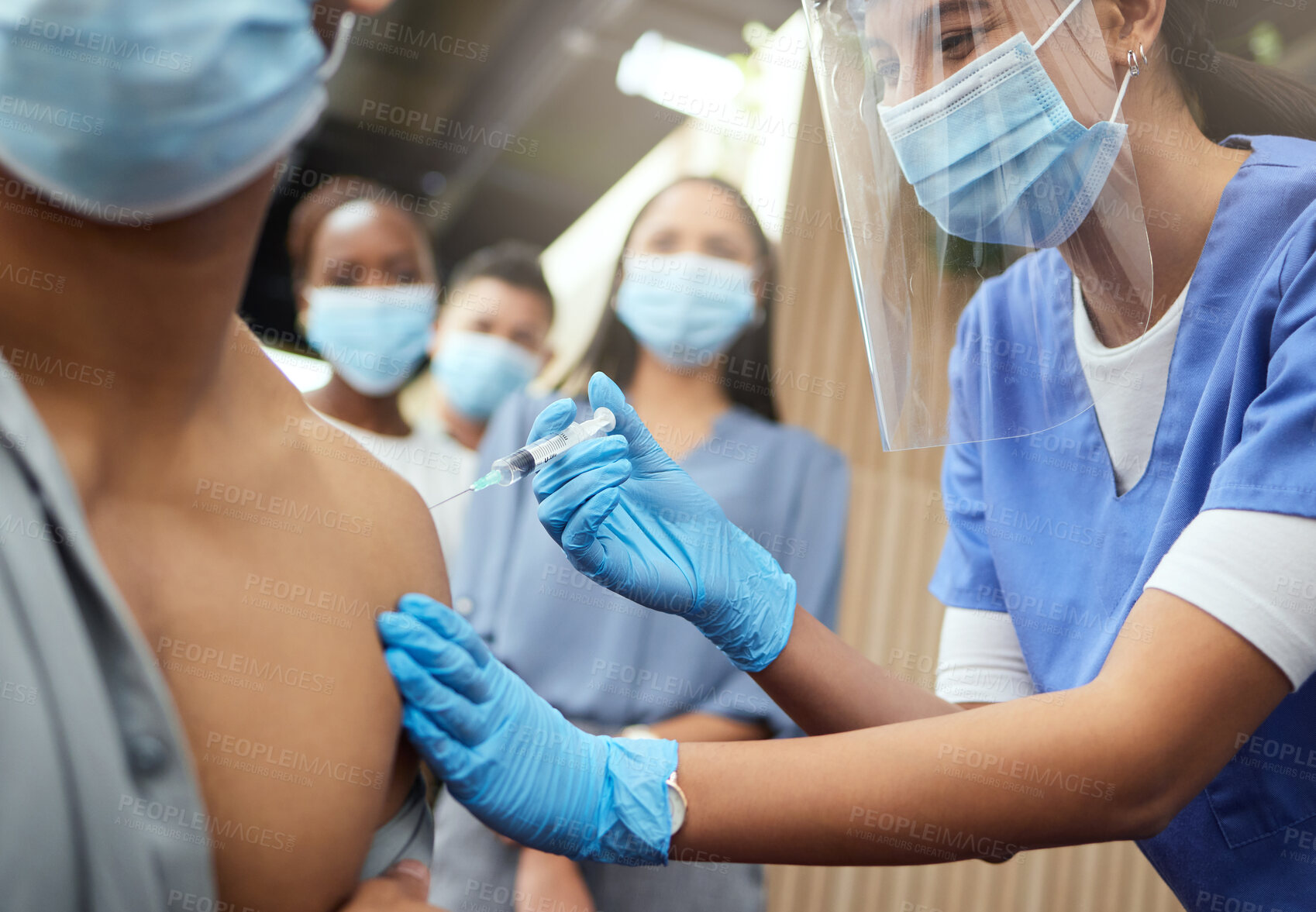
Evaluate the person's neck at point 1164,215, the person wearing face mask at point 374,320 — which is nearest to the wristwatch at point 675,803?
the person's neck at point 1164,215

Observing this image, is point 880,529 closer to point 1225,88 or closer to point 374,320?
point 374,320

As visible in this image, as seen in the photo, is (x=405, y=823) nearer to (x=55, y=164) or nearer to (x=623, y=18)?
(x=55, y=164)

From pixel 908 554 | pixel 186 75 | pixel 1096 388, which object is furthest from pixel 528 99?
pixel 186 75

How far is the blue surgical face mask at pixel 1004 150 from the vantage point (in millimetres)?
1080

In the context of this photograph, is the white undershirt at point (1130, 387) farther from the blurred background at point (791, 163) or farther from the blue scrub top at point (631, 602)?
the blurred background at point (791, 163)

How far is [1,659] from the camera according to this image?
0.62 meters

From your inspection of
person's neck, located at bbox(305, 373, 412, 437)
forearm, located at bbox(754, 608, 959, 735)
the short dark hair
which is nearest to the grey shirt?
forearm, located at bbox(754, 608, 959, 735)

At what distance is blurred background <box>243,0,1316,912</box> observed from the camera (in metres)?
2.99

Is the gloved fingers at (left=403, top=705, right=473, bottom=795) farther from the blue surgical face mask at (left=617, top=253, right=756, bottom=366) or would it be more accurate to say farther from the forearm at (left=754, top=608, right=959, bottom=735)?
the blue surgical face mask at (left=617, top=253, right=756, bottom=366)

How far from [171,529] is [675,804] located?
1.71 feet

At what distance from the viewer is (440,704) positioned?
2.85 feet

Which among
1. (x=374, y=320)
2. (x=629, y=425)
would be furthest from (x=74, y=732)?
(x=374, y=320)

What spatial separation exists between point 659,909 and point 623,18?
9.03ft

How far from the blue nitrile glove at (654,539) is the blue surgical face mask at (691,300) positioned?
93cm
